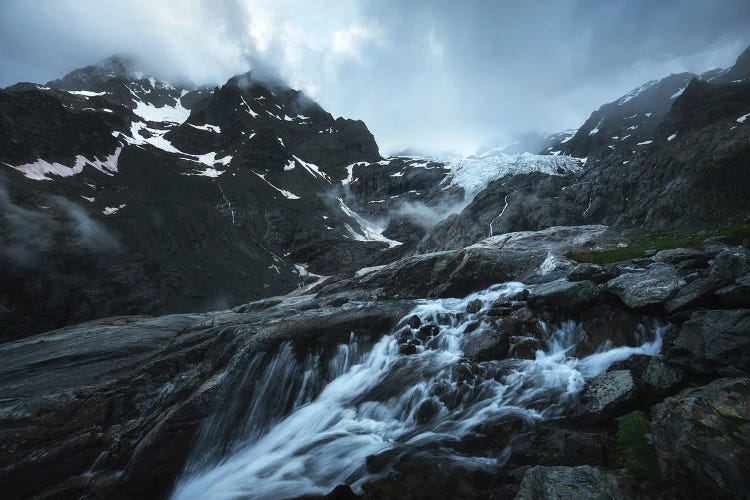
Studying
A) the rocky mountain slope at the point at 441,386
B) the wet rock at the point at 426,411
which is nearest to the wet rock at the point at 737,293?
the rocky mountain slope at the point at 441,386

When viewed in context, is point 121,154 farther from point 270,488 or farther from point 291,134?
point 270,488

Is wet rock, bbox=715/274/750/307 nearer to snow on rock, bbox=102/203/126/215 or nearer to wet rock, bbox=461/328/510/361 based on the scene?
wet rock, bbox=461/328/510/361

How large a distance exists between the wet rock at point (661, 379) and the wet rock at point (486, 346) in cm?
586

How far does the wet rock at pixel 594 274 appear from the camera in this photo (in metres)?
17.8

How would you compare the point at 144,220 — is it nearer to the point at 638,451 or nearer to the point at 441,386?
the point at 441,386

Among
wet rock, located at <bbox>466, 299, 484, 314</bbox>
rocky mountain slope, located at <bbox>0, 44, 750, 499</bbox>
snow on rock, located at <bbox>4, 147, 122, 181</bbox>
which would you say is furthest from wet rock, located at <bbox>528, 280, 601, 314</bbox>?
snow on rock, located at <bbox>4, 147, 122, 181</bbox>

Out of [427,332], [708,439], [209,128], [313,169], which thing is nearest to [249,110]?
[209,128]

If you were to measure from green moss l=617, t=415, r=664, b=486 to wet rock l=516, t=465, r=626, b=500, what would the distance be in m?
0.50

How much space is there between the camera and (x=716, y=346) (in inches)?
365

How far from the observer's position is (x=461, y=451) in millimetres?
10195

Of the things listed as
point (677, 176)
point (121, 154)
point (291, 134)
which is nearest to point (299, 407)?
point (677, 176)

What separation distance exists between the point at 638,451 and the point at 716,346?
409 centimetres

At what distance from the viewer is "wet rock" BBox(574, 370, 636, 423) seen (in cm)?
925

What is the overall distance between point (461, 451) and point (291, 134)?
183334mm
